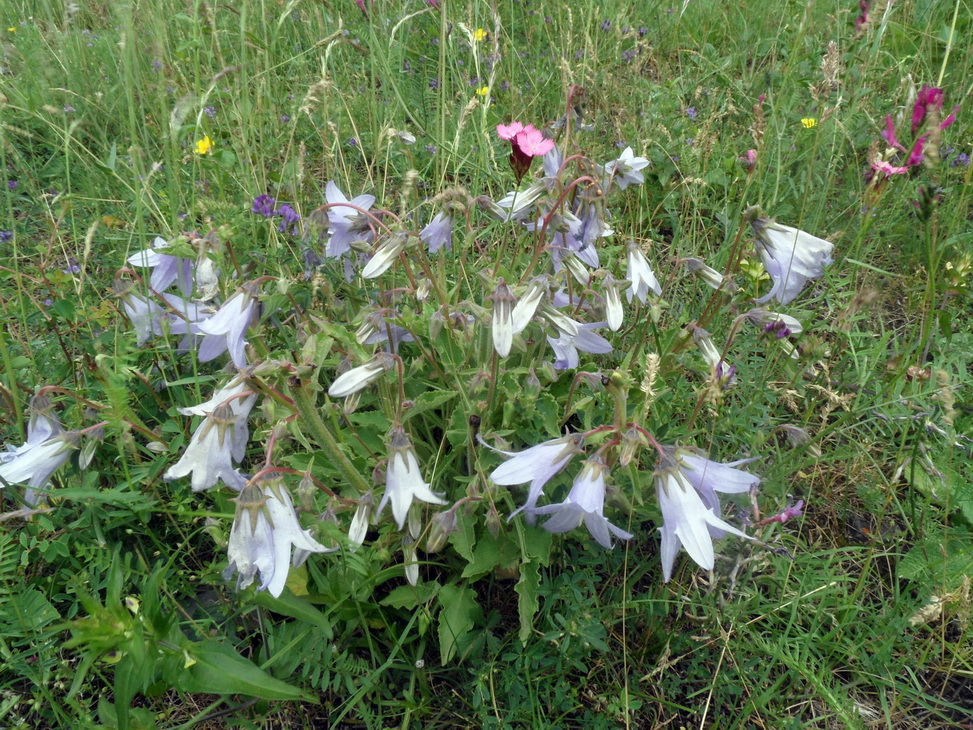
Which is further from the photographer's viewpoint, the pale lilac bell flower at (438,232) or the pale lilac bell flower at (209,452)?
the pale lilac bell flower at (438,232)

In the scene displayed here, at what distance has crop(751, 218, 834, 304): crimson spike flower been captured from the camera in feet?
6.31

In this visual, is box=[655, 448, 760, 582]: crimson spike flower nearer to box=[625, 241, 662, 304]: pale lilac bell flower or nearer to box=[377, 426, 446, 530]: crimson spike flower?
box=[377, 426, 446, 530]: crimson spike flower

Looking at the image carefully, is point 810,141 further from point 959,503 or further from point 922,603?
point 922,603

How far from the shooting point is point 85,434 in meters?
1.80

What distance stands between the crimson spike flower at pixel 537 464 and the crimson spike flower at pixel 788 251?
905mm

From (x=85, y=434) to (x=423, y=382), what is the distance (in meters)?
0.90

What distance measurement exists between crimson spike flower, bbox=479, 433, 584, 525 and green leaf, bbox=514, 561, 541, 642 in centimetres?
28

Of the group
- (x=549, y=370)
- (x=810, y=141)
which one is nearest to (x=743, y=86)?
(x=810, y=141)

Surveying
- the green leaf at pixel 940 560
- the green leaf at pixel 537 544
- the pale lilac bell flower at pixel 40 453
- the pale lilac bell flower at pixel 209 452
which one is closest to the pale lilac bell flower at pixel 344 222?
the pale lilac bell flower at pixel 209 452

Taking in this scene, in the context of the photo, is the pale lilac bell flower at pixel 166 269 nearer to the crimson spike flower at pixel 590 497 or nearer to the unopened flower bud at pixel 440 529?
the unopened flower bud at pixel 440 529

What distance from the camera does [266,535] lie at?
4.67 feet

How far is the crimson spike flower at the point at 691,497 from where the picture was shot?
4.70 ft

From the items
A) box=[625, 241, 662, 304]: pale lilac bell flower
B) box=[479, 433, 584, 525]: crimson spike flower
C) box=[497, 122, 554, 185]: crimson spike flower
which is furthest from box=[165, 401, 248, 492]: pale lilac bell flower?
box=[625, 241, 662, 304]: pale lilac bell flower

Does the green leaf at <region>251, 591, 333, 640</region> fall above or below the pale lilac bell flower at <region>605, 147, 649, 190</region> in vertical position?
below
